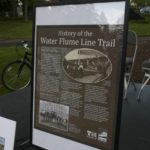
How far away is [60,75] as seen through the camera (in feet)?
7.38

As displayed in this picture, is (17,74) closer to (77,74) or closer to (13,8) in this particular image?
(77,74)

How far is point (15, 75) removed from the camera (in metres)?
7.25

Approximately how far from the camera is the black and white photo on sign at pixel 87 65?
201cm

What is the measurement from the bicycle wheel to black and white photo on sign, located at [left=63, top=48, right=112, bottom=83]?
198 inches

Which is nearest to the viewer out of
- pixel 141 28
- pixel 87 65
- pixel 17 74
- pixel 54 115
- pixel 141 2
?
pixel 87 65

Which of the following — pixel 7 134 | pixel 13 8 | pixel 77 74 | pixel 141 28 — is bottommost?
pixel 13 8

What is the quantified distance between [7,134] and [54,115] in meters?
0.30

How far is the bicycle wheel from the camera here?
719 centimetres

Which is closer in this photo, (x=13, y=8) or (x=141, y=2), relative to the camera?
(x=141, y=2)

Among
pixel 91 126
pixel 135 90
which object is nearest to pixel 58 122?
pixel 91 126

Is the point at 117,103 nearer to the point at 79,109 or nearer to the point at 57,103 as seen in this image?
the point at 79,109

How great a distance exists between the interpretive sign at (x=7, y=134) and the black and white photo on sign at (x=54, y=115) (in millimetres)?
260

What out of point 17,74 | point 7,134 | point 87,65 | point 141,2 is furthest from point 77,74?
point 141,2

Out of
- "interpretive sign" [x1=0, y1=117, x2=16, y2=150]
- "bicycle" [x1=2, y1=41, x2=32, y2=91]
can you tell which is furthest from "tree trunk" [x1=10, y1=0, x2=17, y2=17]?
"interpretive sign" [x1=0, y1=117, x2=16, y2=150]
